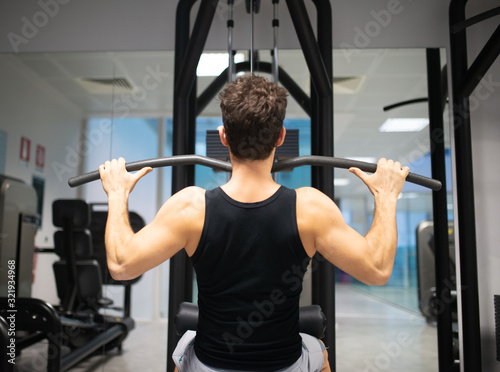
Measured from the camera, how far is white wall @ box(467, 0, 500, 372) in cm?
253

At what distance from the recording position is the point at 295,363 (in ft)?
3.89

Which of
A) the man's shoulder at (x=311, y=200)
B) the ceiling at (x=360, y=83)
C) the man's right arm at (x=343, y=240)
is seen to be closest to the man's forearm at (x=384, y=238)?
the man's right arm at (x=343, y=240)

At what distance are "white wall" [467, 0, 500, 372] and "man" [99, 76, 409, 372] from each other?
5.88ft

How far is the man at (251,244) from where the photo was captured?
109cm

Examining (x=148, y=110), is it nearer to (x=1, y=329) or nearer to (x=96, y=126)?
(x=96, y=126)

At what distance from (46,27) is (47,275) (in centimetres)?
266

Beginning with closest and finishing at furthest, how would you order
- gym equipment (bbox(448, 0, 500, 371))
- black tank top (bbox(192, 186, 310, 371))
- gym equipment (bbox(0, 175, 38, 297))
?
black tank top (bbox(192, 186, 310, 371)) < gym equipment (bbox(448, 0, 500, 371)) < gym equipment (bbox(0, 175, 38, 297))

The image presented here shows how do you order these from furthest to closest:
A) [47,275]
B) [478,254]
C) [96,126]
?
[47,275]
[96,126]
[478,254]

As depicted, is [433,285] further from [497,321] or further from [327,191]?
[327,191]

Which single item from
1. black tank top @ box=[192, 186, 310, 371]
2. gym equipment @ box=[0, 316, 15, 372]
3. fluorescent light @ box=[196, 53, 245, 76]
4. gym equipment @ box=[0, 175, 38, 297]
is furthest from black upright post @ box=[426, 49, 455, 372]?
gym equipment @ box=[0, 175, 38, 297]

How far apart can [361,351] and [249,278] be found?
203 cm

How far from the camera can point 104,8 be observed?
9.43ft

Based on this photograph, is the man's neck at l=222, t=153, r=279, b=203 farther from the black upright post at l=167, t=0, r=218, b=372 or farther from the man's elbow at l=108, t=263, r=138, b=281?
the black upright post at l=167, t=0, r=218, b=372

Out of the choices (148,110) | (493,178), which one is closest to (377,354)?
(493,178)
